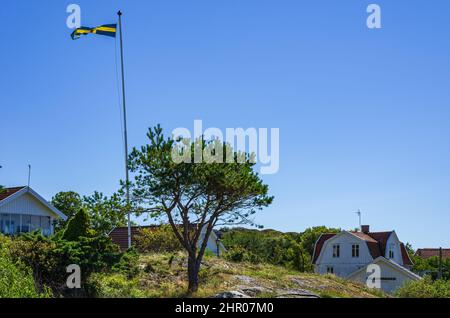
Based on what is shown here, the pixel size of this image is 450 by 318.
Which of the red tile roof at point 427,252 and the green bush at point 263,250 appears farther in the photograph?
the red tile roof at point 427,252

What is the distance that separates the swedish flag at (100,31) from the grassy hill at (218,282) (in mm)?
13123

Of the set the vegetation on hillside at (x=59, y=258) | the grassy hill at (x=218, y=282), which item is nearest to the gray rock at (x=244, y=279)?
the grassy hill at (x=218, y=282)

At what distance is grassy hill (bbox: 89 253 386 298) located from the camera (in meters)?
21.5

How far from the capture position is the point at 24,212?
37.7 metres

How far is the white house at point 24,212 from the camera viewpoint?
36.4 metres

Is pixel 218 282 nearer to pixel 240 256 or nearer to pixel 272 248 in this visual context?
pixel 240 256

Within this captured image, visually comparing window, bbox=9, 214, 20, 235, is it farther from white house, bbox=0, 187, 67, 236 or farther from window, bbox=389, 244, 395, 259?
window, bbox=389, 244, 395, 259

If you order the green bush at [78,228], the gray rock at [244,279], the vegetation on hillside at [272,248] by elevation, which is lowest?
the vegetation on hillside at [272,248]

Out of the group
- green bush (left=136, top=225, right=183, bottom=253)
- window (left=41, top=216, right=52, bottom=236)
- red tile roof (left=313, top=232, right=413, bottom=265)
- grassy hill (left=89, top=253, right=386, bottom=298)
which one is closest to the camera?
grassy hill (left=89, top=253, right=386, bottom=298)

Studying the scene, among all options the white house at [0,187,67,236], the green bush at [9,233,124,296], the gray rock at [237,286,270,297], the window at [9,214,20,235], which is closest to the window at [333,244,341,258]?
the white house at [0,187,67,236]

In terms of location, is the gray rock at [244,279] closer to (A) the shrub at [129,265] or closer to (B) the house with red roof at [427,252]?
(A) the shrub at [129,265]

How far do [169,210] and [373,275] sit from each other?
26.8 metres

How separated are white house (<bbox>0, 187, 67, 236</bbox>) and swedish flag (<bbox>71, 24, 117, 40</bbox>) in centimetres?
1023

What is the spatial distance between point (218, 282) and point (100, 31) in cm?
1714
